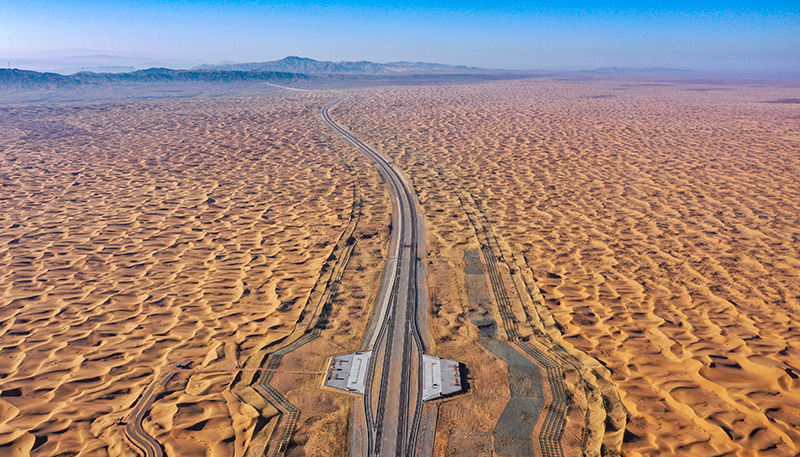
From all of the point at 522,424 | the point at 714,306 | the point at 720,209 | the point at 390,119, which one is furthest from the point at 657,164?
the point at 390,119

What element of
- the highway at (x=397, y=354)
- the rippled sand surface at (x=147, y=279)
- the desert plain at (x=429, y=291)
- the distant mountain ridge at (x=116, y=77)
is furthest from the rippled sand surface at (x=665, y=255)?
the distant mountain ridge at (x=116, y=77)

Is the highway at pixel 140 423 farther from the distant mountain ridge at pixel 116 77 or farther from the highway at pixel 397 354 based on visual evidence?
the distant mountain ridge at pixel 116 77

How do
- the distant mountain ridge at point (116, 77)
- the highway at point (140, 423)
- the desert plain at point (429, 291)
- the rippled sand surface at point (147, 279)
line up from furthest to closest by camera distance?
the distant mountain ridge at point (116, 77), the rippled sand surface at point (147, 279), the desert plain at point (429, 291), the highway at point (140, 423)

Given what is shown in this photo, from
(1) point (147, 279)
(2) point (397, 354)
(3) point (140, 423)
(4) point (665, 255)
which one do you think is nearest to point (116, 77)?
(1) point (147, 279)

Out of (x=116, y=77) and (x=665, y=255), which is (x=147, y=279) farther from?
(x=116, y=77)

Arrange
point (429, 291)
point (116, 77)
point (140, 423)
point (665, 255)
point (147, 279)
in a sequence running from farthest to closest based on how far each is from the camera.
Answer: point (116, 77), point (665, 255), point (147, 279), point (429, 291), point (140, 423)

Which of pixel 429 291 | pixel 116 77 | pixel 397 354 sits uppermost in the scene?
pixel 116 77

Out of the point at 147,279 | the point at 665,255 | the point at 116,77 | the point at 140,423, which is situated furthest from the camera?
the point at 116,77
